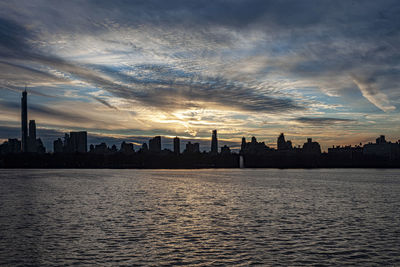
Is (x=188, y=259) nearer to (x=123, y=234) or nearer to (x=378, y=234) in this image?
(x=123, y=234)

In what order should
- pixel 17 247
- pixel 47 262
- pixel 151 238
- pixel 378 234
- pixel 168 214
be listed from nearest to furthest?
pixel 47 262 → pixel 17 247 → pixel 151 238 → pixel 378 234 → pixel 168 214

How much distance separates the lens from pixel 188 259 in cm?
3033

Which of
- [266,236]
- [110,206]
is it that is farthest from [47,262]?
[110,206]

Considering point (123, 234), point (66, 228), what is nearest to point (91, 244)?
point (123, 234)

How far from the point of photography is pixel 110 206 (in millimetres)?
68062

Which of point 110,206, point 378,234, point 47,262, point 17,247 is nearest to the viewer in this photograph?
point 47,262

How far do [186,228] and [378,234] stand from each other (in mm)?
21943

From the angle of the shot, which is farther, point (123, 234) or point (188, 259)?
point (123, 234)

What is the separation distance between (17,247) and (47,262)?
6.98 meters

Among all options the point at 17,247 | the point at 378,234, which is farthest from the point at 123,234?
the point at 378,234

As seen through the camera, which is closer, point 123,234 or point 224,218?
point 123,234

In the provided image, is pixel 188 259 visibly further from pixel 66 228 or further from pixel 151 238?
pixel 66 228

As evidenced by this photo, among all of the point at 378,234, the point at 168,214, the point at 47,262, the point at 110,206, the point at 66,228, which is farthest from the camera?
the point at 110,206

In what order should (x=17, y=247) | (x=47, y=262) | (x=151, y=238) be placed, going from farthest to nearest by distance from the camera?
(x=151, y=238)
(x=17, y=247)
(x=47, y=262)
